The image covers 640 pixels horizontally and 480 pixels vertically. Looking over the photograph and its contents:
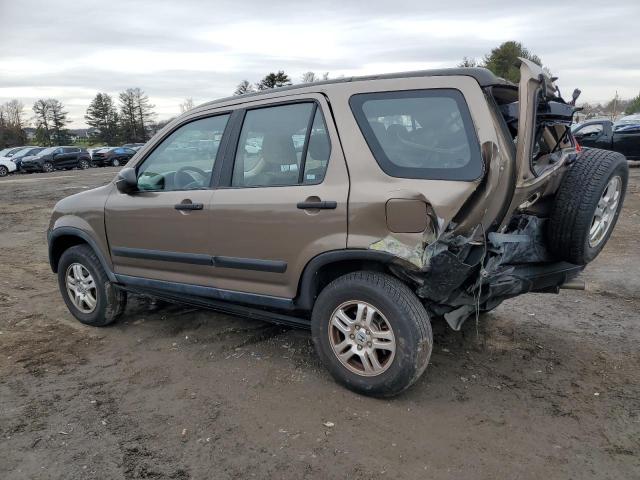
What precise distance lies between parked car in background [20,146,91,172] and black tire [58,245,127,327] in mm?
29074

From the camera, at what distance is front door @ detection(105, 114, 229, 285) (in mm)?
3818

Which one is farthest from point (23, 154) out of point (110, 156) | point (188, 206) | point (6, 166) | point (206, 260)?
point (206, 260)

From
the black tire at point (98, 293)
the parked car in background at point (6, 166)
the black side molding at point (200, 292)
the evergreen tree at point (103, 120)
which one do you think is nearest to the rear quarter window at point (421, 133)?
the black side molding at point (200, 292)

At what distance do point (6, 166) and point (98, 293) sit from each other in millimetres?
28991

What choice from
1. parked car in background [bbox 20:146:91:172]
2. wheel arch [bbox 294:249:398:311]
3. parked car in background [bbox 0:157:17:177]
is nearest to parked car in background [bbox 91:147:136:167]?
parked car in background [bbox 20:146:91:172]

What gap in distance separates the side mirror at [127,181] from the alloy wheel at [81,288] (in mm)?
967

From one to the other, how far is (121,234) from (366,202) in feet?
7.44

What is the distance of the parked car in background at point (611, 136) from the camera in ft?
47.1

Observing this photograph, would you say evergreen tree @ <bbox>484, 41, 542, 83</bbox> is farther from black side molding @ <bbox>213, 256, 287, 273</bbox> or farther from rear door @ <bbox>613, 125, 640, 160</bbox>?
black side molding @ <bbox>213, 256, 287, 273</bbox>

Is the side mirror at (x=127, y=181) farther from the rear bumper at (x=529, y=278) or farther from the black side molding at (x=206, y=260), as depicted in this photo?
the rear bumper at (x=529, y=278)

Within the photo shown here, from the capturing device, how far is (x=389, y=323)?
120 inches

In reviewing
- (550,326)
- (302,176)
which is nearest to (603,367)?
(550,326)

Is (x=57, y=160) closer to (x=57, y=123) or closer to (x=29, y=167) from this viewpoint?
(x=29, y=167)

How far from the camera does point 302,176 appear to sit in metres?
3.37
